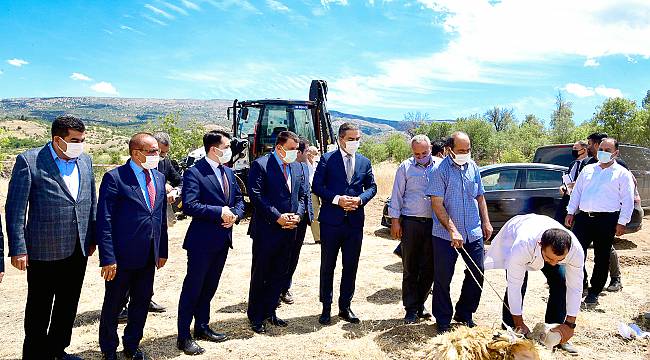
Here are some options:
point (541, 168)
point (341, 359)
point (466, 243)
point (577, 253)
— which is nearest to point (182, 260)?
point (341, 359)

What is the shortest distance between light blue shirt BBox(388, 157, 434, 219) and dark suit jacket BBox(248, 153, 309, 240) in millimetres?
1035

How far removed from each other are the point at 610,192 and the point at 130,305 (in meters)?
4.92

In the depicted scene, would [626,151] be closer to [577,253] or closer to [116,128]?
[577,253]

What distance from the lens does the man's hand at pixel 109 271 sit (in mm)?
3372

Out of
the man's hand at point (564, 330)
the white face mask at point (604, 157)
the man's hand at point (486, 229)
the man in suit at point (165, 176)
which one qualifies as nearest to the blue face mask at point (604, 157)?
the white face mask at point (604, 157)

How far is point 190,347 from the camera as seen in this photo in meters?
3.85

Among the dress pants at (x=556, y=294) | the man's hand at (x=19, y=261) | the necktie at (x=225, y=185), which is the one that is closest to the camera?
the man's hand at (x=19, y=261)

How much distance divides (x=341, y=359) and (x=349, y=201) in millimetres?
1384

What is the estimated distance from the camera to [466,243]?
4.26 metres

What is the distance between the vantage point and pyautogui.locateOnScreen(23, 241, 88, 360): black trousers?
11.1 ft

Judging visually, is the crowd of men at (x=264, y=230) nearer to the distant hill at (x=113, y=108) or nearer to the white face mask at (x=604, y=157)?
the white face mask at (x=604, y=157)

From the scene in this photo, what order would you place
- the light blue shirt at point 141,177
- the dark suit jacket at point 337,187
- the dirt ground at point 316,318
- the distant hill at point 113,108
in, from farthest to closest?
the distant hill at point 113,108
the dark suit jacket at point 337,187
the dirt ground at point 316,318
the light blue shirt at point 141,177

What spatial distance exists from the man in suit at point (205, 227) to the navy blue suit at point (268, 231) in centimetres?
27

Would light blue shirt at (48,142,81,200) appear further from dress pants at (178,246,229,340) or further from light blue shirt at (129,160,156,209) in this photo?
dress pants at (178,246,229,340)
